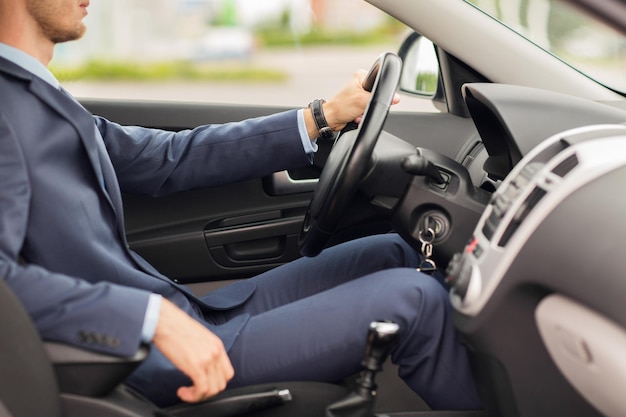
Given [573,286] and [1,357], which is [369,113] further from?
[1,357]

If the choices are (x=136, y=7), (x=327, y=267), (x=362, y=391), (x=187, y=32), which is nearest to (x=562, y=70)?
(x=327, y=267)

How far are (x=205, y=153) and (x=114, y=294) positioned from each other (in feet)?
1.95

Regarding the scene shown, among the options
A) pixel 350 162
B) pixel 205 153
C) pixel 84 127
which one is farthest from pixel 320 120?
pixel 84 127

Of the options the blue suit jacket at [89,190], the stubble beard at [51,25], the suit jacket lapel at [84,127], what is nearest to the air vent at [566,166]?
the blue suit jacket at [89,190]

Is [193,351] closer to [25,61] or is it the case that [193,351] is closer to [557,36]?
[25,61]

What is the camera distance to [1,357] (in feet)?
3.46

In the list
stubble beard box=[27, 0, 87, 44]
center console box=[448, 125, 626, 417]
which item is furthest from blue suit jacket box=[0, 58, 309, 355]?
center console box=[448, 125, 626, 417]

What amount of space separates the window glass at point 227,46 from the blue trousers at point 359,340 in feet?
17.3

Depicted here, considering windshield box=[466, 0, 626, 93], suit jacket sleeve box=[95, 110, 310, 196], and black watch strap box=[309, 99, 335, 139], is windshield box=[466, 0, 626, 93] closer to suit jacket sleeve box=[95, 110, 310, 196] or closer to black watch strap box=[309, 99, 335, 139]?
black watch strap box=[309, 99, 335, 139]

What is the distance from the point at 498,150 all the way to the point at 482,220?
0.31 metres

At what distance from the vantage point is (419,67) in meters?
2.10

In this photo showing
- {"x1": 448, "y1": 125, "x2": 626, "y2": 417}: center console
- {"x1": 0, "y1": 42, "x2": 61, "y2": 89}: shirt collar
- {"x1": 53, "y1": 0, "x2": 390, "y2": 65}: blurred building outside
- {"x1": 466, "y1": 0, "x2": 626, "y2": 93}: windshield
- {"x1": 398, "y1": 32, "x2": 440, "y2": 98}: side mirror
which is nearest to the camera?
{"x1": 448, "y1": 125, "x2": 626, "y2": 417}: center console

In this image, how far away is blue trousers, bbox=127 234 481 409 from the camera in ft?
Result: 4.09

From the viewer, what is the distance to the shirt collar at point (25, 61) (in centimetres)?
129
